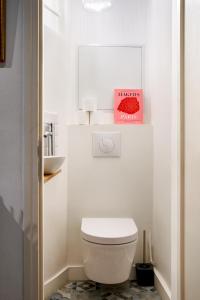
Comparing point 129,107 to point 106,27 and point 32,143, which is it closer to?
point 106,27

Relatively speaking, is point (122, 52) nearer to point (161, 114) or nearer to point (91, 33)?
point (91, 33)

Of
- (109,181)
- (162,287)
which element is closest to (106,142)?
(109,181)

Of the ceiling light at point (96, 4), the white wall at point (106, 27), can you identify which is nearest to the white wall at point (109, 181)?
the white wall at point (106, 27)

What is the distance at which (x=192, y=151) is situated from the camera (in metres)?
1.22

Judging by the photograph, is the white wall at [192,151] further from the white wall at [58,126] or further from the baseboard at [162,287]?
the white wall at [58,126]

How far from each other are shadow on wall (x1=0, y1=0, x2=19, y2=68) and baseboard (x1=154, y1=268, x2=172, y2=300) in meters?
1.67

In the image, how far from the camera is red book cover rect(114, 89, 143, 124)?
2516 mm

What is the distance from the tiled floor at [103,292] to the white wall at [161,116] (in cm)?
20

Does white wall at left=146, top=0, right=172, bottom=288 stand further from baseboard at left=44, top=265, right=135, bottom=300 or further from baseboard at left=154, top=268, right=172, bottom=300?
baseboard at left=44, top=265, right=135, bottom=300

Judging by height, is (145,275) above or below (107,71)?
below

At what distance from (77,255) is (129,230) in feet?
2.15

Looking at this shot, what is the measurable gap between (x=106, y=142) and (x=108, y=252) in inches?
35.5

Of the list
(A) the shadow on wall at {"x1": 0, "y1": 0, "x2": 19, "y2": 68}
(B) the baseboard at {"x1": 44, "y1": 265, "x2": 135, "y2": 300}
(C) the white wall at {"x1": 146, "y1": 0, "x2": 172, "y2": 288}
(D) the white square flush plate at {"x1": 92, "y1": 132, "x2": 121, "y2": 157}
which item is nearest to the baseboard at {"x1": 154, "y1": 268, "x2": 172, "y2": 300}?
(C) the white wall at {"x1": 146, "y1": 0, "x2": 172, "y2": 288}

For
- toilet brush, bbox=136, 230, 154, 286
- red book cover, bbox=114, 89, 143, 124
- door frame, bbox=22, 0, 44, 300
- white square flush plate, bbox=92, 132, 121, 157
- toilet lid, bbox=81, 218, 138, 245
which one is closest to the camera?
door frame, bbox=22, 0, 44, 300
